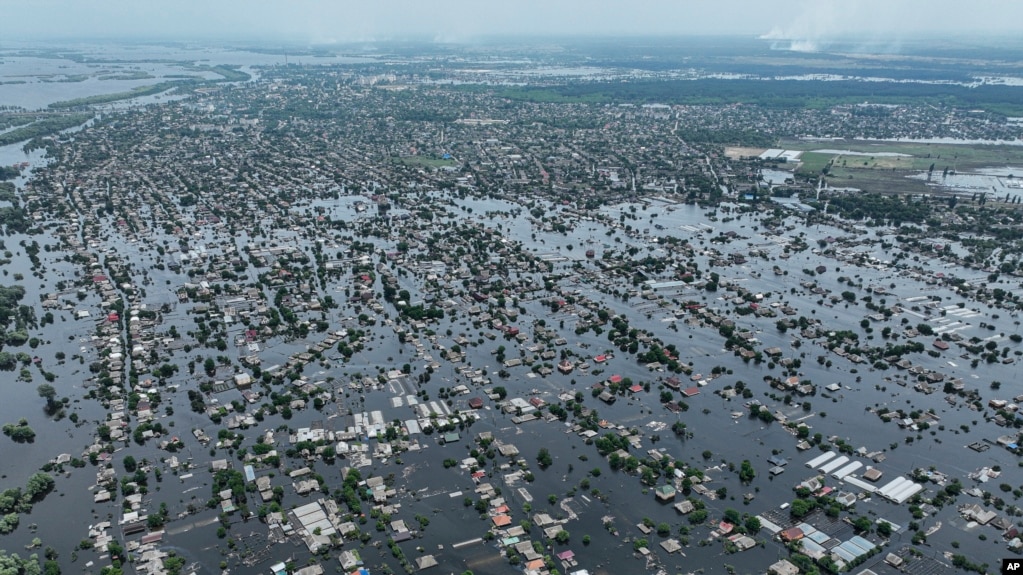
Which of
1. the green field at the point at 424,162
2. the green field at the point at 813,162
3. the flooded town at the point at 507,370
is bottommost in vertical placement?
the flooded town at the point at 507,370

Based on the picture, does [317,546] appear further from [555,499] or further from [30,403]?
[30,403]

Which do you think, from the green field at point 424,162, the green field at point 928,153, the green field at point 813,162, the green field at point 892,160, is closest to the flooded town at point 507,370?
the green field at point 892,160

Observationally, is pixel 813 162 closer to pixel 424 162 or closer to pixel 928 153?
pixel 928 153

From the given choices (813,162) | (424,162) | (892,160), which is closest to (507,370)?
(424,162)

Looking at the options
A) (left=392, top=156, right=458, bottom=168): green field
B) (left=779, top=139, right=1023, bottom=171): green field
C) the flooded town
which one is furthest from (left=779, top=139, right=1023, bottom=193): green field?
(left=392, top=156, right=458, bottom=168): green field

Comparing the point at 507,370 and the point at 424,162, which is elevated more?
the point at 424,162

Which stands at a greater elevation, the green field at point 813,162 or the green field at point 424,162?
the green field at point 813,162

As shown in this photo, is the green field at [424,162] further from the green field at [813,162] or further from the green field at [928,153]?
the green field at [928,153]

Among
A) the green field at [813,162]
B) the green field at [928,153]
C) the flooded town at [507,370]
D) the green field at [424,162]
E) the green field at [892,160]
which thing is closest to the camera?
the flooded town at [507,370]

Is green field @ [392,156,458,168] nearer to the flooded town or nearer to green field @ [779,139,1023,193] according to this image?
the flooded town
